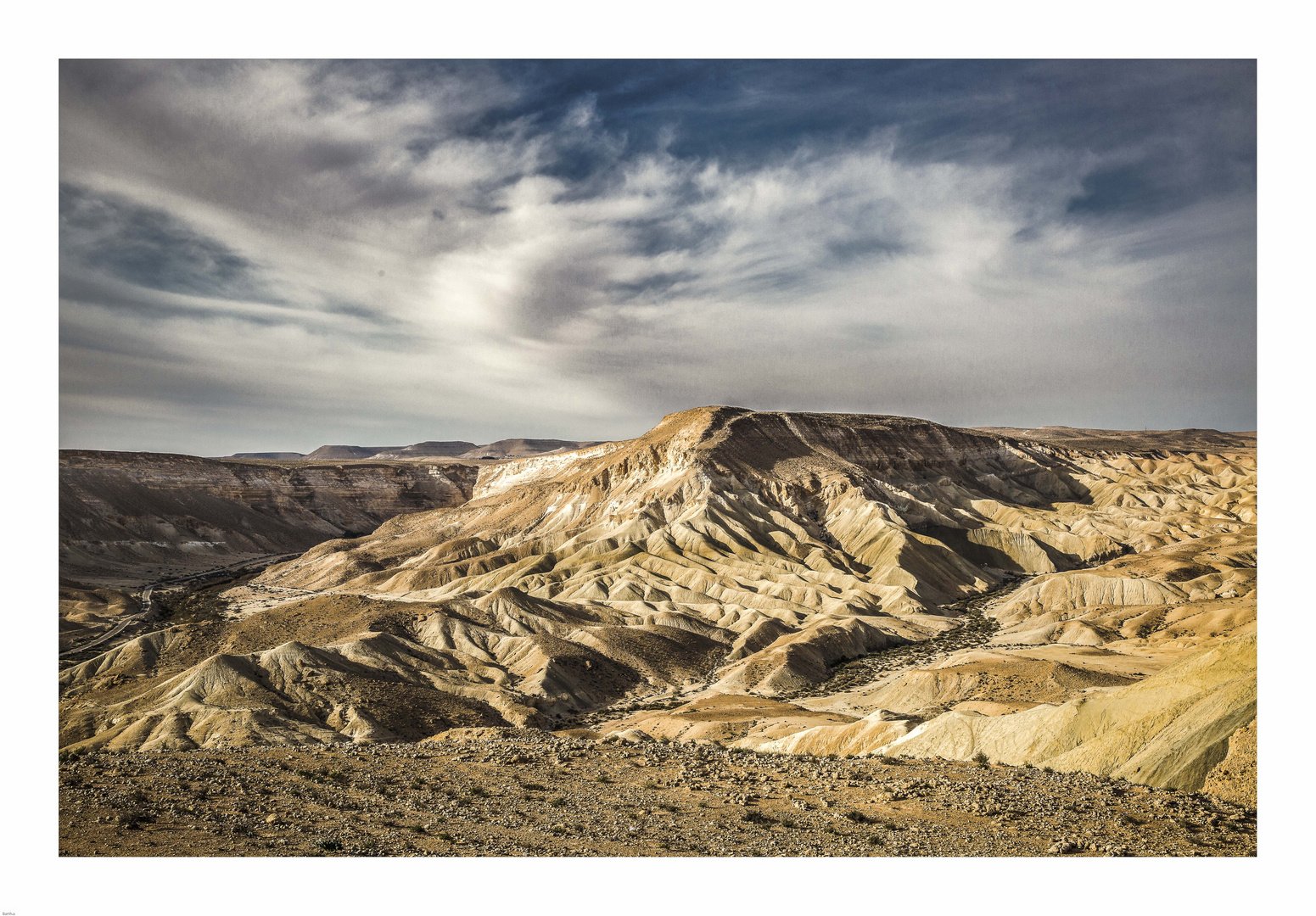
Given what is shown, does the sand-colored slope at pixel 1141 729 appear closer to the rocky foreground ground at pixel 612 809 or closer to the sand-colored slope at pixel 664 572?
the rocky foreground ground at pixel 612 809

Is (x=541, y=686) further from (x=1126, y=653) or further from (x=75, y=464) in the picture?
(x=75, y=464)

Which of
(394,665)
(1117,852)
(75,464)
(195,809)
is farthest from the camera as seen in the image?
(75,464)

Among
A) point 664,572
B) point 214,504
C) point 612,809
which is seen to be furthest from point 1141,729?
point 214,504

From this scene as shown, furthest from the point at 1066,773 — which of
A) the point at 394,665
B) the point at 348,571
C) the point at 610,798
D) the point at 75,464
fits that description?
the point at 75,464

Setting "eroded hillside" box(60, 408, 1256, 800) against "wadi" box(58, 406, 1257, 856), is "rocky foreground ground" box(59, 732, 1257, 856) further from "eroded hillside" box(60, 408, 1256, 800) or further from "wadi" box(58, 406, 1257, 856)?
"eroded hillside" box(60, 408, 1256, 800)

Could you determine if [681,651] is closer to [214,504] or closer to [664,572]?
[664,572]

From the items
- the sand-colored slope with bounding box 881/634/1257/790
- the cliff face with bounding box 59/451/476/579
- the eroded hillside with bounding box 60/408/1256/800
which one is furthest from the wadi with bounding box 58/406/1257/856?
the cliff face with bounding box 59/451/476/579
